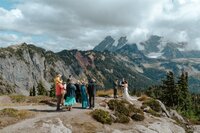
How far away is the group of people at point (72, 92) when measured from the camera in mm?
34281

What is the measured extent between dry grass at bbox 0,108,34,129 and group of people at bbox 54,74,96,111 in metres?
3.45

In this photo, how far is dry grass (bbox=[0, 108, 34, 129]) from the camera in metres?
29.2

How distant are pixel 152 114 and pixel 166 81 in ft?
237

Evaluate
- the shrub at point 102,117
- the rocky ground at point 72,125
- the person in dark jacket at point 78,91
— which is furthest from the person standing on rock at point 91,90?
the person in dark jacket at point 78,91

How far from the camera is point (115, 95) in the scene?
50156 mm

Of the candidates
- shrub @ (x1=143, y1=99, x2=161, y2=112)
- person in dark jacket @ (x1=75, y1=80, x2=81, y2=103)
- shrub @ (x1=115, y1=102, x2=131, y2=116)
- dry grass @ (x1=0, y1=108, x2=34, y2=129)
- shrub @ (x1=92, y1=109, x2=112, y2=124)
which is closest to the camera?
dry grass @ (x1=0, y1=108, x2=34, y2=129)

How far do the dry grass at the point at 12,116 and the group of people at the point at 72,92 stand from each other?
11.3ft

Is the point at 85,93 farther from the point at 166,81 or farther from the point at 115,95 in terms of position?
the point at 166,81

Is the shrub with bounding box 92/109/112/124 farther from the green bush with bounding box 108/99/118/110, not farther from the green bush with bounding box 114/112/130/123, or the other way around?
the green bush with bounding box 108/99/118/110

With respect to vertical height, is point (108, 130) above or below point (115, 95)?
below

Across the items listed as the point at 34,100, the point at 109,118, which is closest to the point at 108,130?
the point at 109,118

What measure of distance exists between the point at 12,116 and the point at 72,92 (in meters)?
6.41

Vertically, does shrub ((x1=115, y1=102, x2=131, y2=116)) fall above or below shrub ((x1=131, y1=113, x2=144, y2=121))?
above

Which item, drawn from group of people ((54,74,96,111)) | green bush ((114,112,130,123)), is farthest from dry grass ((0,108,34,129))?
green bush ((114,112,130,123))
